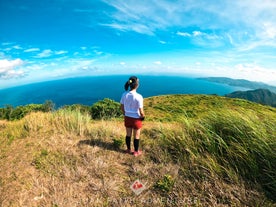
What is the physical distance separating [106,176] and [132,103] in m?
1.85

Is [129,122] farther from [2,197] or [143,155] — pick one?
[2,197]

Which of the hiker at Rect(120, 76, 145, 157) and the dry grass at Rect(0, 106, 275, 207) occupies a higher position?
the hiker at Rect(120, 76, 145, 157)

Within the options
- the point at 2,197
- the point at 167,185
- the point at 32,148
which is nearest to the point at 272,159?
the point at 167,185

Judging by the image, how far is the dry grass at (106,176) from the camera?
113 inches

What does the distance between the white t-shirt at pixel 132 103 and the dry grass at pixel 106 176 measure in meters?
1.19

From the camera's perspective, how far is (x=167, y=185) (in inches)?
125

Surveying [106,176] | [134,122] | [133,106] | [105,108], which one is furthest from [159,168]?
[105,108]

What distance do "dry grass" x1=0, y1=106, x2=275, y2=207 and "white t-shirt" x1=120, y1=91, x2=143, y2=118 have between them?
3.89 feet

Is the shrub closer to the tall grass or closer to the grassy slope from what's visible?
the grassy slope

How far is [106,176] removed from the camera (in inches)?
141

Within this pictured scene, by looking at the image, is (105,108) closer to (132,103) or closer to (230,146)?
(132,103)

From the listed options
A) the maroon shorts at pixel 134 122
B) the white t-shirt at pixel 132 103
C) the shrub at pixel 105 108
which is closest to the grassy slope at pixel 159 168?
the maroon shorts at pixel 134 122

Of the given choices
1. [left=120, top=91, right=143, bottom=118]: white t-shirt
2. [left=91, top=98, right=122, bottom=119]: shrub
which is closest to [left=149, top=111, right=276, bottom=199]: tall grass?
[left=120, top=91, right=143, bottom=118]: white t-shirt

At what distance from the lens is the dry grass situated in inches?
113
